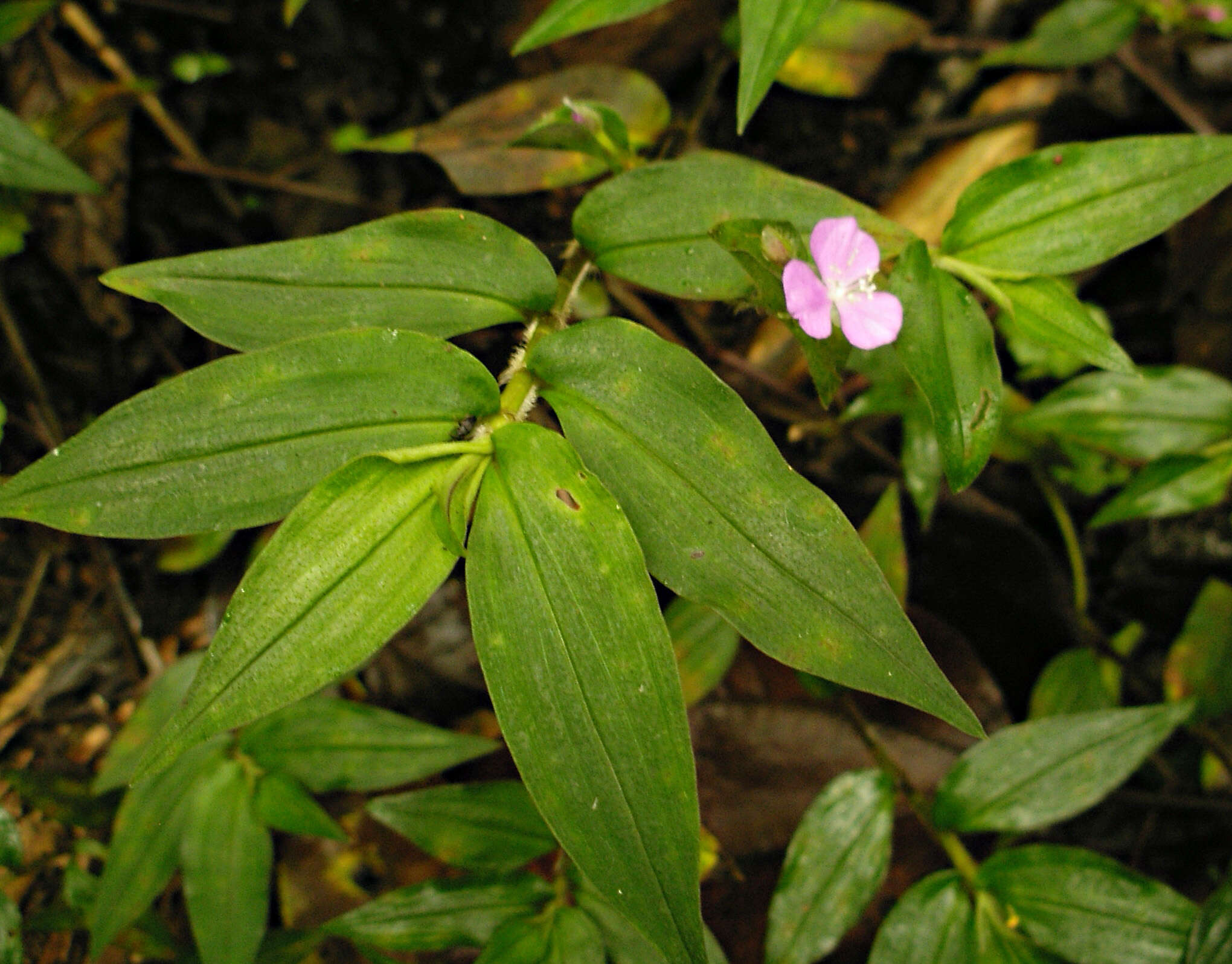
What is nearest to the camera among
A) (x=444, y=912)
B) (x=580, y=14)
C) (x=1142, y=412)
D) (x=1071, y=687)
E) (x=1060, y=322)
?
(x=1060, y=322)

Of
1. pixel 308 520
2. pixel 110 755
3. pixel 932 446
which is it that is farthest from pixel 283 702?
pixel 932 446

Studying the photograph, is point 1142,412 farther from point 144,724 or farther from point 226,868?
point 144,724

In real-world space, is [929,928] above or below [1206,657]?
below

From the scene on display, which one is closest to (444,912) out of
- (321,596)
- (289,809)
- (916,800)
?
(289,809)

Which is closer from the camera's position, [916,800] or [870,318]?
[870,318]

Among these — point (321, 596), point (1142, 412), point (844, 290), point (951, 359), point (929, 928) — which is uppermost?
point (844, 290)

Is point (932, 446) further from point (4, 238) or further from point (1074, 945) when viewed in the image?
point (4, 238)

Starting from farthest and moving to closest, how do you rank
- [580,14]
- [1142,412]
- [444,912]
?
[1142,412] → [444,912] → [580,14]

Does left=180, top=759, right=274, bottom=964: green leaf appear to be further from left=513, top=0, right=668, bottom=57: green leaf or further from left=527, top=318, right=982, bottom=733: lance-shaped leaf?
left=513, top=0, right=668, bottom=57: green leaf
